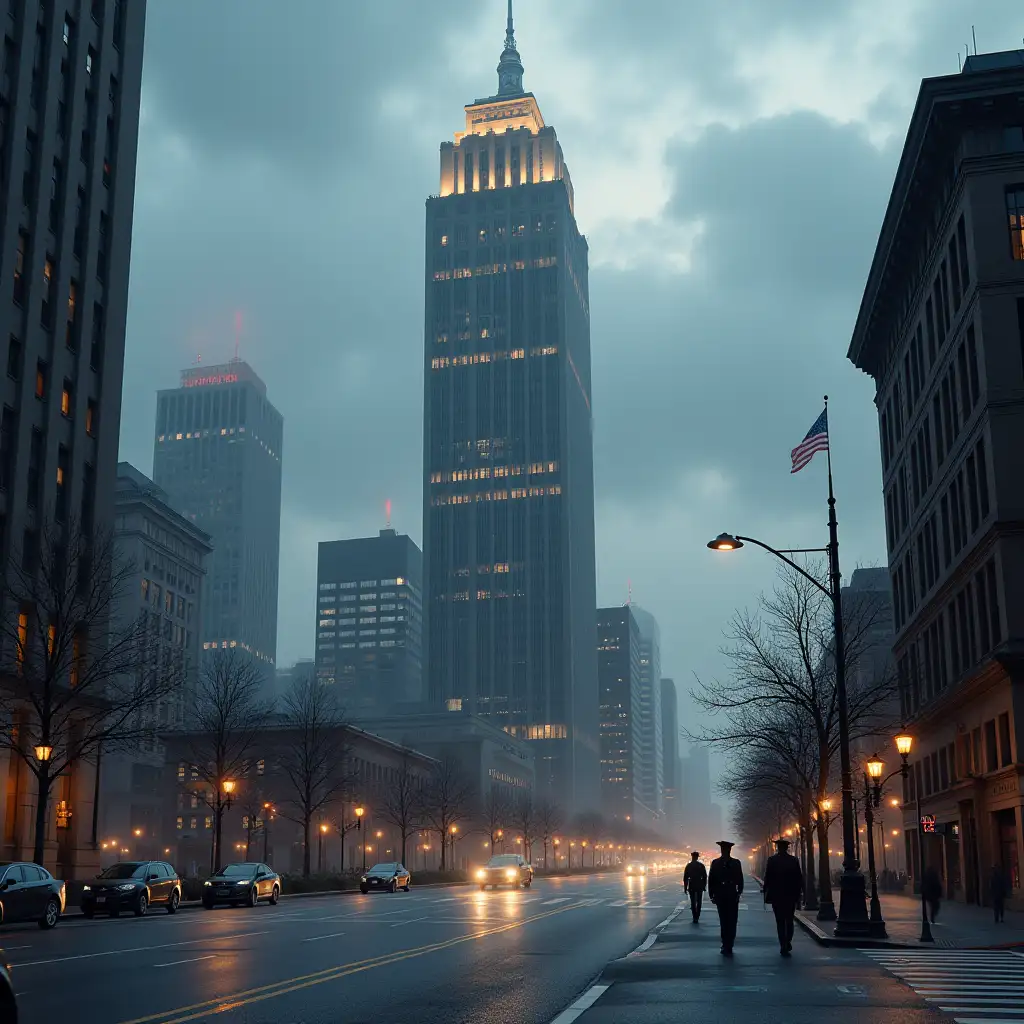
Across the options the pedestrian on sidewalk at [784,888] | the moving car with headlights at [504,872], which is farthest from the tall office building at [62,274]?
the pedestrian on sidewalk at [784,888]

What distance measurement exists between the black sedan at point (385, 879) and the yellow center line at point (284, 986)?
4045 centimetres

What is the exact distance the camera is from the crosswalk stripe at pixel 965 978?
47.8 feet

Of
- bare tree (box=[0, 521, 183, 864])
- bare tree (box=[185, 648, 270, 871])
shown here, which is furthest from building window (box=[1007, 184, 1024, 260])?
bare tree (box=[185, 648, 270, 871])

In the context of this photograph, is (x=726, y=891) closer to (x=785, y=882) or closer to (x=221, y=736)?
(x=785, y=882)

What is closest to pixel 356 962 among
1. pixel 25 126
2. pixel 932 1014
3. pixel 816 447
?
pixel 932 1014

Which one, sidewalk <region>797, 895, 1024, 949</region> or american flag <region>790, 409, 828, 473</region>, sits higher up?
american flag <region>790, 409, 828, 473</region>

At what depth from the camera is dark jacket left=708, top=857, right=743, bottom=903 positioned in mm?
22750

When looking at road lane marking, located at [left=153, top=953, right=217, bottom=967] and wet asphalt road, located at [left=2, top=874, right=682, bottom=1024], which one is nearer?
wet asphalt road, located at [left=2, top=874, right=682, bottom=1024]

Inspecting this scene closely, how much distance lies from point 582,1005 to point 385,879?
52987mm

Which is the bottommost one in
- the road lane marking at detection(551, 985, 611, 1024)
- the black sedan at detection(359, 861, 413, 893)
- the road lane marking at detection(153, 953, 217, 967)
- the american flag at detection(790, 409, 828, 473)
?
the black sedan at detection(359, 861, 413, 893)

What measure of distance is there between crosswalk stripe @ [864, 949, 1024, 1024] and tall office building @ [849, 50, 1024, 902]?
19173mm

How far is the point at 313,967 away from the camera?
Answer: 1912cm

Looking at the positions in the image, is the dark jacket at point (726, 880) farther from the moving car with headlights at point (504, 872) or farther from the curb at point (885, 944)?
the moving car with headlights at point (504, 872)

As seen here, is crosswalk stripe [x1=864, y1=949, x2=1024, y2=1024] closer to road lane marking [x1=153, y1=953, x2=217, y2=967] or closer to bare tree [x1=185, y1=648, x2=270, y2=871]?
road lane marking [x1=153, y1=953, x2=217, y2=967]
